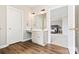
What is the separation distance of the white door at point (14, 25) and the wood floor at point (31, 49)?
12 centimetres

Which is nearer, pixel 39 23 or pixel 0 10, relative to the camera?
pixel 0 10

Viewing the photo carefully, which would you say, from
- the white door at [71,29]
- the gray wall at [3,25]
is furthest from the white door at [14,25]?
the white door at [71,29]

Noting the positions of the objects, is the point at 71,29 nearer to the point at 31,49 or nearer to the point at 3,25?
the point at 31,49

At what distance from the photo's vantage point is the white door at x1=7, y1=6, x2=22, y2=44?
1694 mm

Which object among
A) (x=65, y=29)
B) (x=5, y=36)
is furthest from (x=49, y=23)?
(x=5, y=36)

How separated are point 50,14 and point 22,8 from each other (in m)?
0.54

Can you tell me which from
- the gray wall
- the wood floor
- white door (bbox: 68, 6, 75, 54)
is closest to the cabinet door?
the gray wall

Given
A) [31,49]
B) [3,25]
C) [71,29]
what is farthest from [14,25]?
[71,29]

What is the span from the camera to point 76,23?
62.9 inches

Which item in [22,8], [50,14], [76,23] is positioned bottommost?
[76,23]

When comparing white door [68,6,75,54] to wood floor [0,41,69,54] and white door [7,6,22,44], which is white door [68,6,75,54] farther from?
white door [7,6,22,44]
